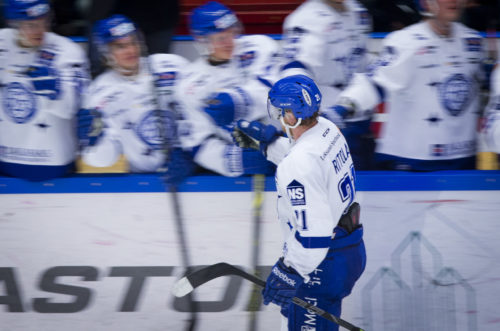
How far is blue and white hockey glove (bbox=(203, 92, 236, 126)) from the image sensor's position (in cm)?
351

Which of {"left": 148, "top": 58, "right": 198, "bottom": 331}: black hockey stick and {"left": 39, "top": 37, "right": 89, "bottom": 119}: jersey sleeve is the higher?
{"left": 39, "top": 37, "right": 89, "bottom": 119}: jersey sleeve

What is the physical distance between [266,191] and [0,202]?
1.14 metres

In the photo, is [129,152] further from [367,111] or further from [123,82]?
[367,111]

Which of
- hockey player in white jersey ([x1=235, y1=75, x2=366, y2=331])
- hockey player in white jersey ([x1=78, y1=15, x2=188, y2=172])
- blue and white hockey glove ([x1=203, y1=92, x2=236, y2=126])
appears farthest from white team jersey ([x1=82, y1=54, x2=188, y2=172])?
hockey player in white jersey ([x1=235, y1=75, x2=366, y2=331])

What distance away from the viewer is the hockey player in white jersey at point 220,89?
3.52 m

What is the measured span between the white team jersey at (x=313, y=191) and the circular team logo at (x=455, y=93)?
31.9 inches

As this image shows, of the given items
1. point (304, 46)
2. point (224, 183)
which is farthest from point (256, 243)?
point (304, 46)

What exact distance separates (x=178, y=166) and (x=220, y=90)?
41 cm

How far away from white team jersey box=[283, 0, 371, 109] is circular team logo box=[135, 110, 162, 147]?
676 mm

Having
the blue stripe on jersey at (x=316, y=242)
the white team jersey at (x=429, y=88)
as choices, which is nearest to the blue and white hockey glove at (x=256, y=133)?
the white team jersey at (x=429, y=88)

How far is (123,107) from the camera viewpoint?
11.9 feet

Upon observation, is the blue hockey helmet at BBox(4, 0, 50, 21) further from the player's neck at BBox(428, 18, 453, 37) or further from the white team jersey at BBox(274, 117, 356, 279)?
the player's neck at BBox(428, 18, 453, 37)

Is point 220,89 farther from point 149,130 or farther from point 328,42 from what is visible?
point 328,42

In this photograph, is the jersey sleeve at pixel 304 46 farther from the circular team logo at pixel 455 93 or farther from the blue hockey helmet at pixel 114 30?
the blue hockey helmet at pixel 114 30
